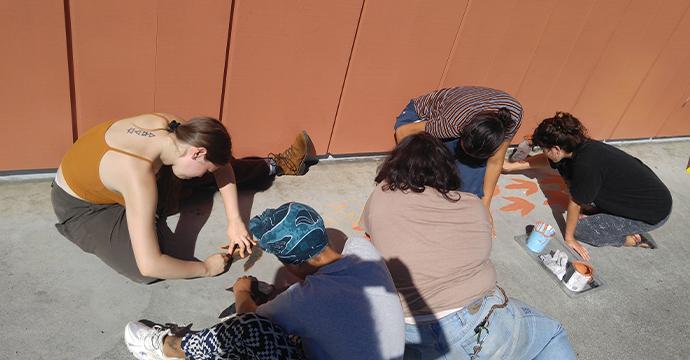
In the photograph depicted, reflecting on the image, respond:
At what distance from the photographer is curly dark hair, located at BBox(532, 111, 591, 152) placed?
346 cm

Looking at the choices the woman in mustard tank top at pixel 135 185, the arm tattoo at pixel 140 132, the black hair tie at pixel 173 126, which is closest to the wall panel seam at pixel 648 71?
the woman in mustard tank top at pixel 135 185

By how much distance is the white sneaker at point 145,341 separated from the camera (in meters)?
2.29

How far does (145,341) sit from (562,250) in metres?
3.09

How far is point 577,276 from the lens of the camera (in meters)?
3.42

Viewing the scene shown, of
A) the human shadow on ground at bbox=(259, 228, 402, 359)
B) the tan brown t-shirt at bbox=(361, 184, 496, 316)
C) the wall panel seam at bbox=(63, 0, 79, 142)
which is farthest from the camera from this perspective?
the wall panel seam at bbox=(63, 0, 79, 142)

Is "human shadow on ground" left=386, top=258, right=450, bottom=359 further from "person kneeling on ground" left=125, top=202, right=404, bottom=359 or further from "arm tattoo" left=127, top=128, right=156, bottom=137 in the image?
"arm tattoo" left=127, top=128, right=156, bottom=137

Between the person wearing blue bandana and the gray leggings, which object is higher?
the person wearing blue bandana

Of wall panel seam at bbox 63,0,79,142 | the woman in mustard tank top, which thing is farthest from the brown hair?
wall panel seam at bbox 63,0,79,142

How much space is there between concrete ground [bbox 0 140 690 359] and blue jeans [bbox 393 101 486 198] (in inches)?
21.6

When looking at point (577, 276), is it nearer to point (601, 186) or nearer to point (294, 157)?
point (601, 186)

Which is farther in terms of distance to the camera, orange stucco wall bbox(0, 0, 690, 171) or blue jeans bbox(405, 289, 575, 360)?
orange stucco wall bbox(0, 0, 690, 171)

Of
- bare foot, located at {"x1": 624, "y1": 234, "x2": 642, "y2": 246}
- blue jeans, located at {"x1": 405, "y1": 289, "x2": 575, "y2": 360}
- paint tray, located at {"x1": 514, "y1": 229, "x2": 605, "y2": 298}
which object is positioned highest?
blue jeans, located at {"x1": 405, "y1": 289, "x2": 575, "y2": 360}

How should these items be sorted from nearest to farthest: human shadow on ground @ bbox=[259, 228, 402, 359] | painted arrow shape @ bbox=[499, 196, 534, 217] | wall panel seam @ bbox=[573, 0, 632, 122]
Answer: human shadow on ground @ bbox=[259, 228, 402, 359] → painted arrow shape @ bbox=[499, 196, 534, 217] → wall panel seam @ bbox=[573, 0, 632, 122]

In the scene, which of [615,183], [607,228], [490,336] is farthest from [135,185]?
[607,228]
